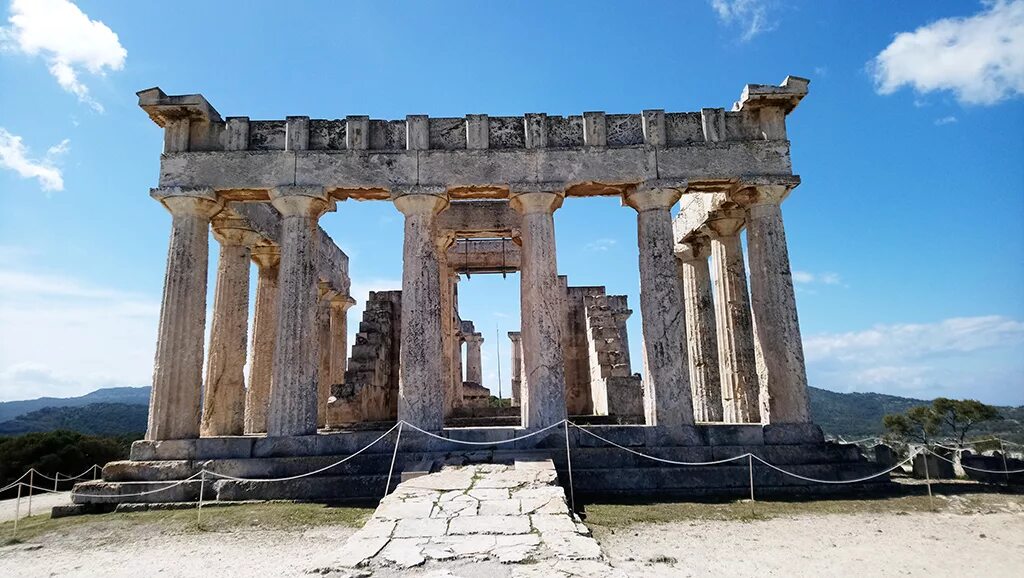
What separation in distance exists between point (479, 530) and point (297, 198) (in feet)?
31.8

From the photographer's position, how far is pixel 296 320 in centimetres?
1385

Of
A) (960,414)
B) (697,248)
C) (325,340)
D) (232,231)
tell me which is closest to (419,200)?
(232,231)

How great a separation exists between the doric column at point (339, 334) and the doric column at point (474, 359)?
31.7ft

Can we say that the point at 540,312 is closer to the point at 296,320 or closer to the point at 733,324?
the point at 296,320

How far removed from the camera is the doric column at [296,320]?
1347 cm

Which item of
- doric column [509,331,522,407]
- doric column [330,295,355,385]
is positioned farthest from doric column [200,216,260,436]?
doric column [509,331,522,407]

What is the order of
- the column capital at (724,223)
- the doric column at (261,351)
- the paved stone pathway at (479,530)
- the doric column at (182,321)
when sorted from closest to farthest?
the paved stone pathway at (479,530), the doric column at (182,321), the column capital at (724,223), the doric column at (261,351)

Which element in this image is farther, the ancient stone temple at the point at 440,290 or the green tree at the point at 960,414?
the green tree at the point at 960,414

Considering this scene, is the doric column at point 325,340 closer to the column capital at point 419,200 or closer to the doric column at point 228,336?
the doric column at point 228,336

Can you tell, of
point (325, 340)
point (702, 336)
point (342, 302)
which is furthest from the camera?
point (342, 302)

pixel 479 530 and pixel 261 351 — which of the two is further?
pixel 261 351

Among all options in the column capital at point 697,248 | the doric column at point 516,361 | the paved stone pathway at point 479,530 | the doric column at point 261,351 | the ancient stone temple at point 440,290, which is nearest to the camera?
the paved stone pathway at point 479,530

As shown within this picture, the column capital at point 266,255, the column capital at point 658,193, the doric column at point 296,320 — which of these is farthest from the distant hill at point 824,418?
the doric column at point 296,320

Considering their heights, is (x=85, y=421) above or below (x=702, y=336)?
below
